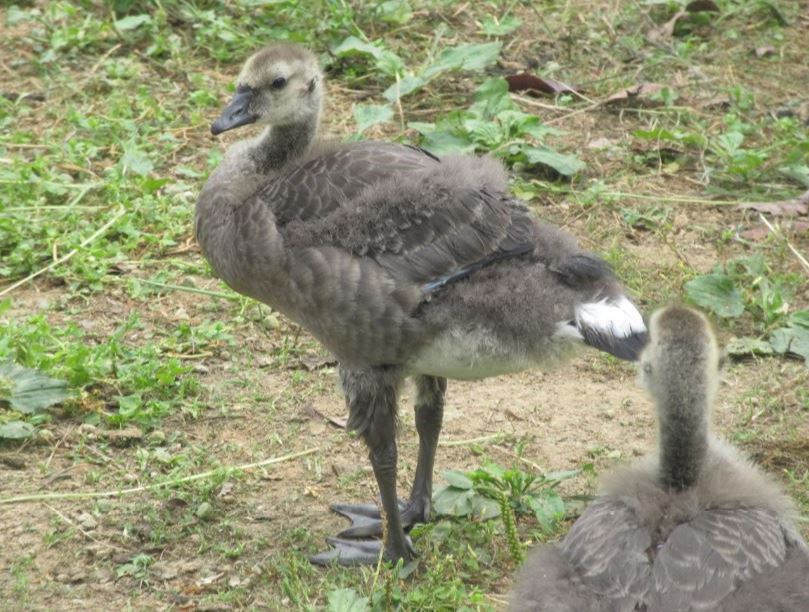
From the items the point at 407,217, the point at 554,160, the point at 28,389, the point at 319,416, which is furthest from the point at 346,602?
the point at 554,160

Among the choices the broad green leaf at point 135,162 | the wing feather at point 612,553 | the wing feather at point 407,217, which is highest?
the wing feather at point 407,217

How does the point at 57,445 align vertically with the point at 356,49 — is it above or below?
below

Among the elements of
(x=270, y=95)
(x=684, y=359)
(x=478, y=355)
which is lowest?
(x=478, y=355)

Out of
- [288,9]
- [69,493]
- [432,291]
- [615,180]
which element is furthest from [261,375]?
[288,9]

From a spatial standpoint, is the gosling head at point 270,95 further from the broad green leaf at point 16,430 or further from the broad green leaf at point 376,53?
the broad green leaf at point 376,53

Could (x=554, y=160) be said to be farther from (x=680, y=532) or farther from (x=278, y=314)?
(x=680, y=532)

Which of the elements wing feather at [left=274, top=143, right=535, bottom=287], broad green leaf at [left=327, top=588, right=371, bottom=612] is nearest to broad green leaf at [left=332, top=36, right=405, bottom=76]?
wing feather at [left=274, top=143, right=535, bottom=287]

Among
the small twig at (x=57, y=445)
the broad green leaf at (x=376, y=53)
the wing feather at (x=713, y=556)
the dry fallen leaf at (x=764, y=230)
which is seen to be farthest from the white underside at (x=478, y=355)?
the broad green leaf at (x=376, y=53)

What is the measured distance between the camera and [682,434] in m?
4.18

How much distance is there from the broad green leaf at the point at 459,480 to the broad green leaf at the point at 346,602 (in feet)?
2.66

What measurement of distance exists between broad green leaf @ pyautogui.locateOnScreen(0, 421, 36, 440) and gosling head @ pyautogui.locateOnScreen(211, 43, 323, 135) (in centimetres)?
143

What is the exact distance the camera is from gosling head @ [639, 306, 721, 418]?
4109mm

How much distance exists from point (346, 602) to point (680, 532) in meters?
1.22

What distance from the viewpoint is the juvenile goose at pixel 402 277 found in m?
4.91
